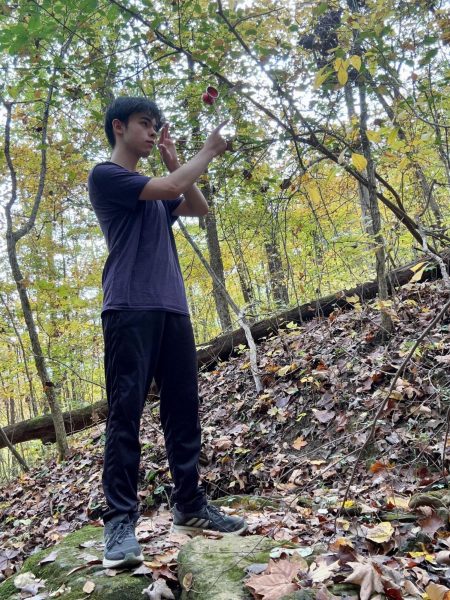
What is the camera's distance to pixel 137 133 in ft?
8.23

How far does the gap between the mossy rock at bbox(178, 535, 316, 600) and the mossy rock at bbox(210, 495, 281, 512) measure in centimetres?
84

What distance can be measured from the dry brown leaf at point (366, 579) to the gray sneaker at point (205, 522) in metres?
0.92

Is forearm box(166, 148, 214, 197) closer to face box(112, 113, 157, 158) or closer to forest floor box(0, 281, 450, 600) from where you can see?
face box(112, 113, 157, 158)

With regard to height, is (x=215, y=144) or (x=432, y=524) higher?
(x=215, y=144)

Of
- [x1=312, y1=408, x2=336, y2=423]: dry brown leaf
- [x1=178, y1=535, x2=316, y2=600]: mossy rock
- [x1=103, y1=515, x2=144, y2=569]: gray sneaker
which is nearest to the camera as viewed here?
[x1=178, y1=535, x2=316, y2=600]: mossy rock

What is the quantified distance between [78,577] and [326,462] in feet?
6.65

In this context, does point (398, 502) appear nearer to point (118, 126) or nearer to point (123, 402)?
point (123, 402)

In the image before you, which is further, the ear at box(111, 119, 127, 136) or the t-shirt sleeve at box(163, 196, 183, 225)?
the t-shirt sleeve at box(163, 196, 183, 225)

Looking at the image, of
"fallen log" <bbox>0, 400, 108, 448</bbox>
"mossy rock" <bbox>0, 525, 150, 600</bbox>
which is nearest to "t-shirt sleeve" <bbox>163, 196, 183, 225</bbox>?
"mossy rock" <bbox>0, 525, 150, 600</bbox>

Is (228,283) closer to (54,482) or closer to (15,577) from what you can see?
(54,482)

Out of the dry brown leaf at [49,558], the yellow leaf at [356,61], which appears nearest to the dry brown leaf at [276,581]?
the dry brown leaf at [49,558]

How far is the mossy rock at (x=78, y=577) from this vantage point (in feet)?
6.31

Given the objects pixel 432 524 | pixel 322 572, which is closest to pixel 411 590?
A: pixel 322 572

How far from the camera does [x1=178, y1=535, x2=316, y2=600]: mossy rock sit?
1.73 metres
